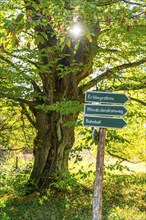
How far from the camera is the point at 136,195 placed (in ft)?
29.4

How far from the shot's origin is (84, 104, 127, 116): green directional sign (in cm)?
376

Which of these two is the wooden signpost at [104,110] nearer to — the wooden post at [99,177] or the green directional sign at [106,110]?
the green directional sign at [106,110]

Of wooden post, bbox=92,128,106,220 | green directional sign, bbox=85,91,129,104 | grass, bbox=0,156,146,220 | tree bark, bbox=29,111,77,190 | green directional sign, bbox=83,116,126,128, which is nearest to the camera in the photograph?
green directional sign, bbox=83,116,126,128

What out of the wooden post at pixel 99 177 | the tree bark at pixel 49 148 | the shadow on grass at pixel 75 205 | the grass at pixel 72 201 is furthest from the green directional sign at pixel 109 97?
the tree bark at pixel 49 148

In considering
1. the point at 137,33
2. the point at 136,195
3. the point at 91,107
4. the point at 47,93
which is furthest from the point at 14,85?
the point at 136,195

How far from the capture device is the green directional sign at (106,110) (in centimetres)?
376

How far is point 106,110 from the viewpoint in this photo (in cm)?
378

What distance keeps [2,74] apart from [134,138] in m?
6.10

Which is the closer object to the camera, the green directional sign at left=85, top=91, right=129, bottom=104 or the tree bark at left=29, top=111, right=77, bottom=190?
the green directional sign at left=85, top=91, right=129, bottom=104

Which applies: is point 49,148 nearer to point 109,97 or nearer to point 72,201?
point 72,201

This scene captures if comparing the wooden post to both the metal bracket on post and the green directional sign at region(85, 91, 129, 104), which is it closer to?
the metal bracket on post

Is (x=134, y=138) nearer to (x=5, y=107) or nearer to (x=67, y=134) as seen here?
(x=67, y=134)

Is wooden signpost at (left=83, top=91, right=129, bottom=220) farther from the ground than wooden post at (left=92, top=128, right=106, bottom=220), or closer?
farther from the ground

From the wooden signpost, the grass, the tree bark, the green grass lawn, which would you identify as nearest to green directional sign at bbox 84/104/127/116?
the wooden signpost
